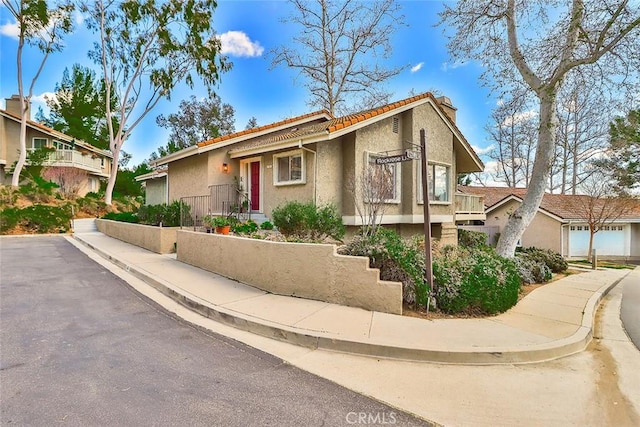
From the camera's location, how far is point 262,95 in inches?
869

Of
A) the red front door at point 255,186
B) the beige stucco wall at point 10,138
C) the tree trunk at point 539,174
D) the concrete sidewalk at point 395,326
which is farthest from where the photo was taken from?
the beige stucco wall at point 10,138

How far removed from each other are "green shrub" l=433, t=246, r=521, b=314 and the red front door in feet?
26.4

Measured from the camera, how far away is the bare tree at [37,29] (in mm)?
21625

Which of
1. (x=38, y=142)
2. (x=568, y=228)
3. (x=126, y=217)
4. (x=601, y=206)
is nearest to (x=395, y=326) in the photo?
(x=126, y=217)

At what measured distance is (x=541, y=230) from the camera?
2394cm

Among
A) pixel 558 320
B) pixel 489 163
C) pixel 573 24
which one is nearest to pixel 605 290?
pixel 558 320

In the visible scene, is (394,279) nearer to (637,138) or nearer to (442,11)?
(442,11)

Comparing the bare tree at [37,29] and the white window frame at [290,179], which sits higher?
the bare tree at [37,29]

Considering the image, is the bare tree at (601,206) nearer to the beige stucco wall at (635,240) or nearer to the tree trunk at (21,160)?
the beige stucco wall at (635,240)

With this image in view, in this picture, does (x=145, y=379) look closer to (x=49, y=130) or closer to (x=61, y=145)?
(x=49, y=130)

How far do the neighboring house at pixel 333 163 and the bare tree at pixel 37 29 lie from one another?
17.4m

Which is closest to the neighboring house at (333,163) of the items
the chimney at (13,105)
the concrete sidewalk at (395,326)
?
the concrete sidewalk at (395,326)

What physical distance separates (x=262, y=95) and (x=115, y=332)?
20037 mm

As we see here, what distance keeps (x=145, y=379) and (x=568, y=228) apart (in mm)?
28481
